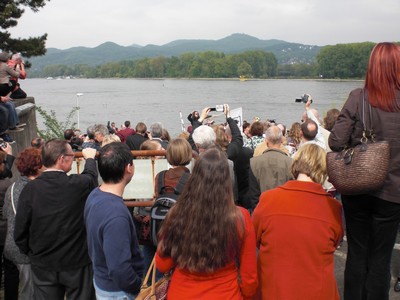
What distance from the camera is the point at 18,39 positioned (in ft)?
53.9

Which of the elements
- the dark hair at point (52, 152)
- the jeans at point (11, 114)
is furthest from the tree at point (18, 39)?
the dark hair at point (52, 152)

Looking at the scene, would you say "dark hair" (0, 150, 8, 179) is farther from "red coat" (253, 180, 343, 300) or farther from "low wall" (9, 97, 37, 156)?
"low wall" (9, 97, 37, 156)

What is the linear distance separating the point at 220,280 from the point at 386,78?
4.80 ft

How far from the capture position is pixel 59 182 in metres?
3.21

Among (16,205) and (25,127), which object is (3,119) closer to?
(25,127)

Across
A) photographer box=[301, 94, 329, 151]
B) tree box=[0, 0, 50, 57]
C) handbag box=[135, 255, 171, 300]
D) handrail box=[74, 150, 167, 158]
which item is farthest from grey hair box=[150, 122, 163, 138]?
tree box=[0, 0, 50, 57]

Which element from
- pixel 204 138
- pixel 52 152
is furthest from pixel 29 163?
pixel 204 138

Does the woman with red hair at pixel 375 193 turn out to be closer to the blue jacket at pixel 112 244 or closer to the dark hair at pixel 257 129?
the blue jacket at pixel 112 244

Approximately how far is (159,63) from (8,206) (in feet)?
530

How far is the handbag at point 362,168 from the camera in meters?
2.55

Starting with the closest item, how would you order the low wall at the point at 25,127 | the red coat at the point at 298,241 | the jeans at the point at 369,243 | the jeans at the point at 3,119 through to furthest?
the red coat at the point at 298,241 → the jeans at the point at 369,243 → the jeans at the point at 3,119 → the low wall at the point at 25,127

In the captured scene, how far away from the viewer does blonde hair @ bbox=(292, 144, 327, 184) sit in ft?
9.11

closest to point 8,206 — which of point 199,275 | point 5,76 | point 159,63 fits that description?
point 199,275

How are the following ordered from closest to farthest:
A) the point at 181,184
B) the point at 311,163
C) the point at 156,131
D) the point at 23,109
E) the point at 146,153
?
the point at 311,163
the point at 181,184
the point at 146,153
the point at 156,131
the point at 23,109
